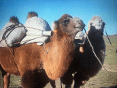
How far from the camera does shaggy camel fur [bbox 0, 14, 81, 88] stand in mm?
1446

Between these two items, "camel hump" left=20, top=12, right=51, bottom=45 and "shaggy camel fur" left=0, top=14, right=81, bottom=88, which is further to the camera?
"camel hump" left=20, top=12, right=51, bottom=45

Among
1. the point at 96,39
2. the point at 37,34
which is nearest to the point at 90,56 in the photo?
the point at 96,39

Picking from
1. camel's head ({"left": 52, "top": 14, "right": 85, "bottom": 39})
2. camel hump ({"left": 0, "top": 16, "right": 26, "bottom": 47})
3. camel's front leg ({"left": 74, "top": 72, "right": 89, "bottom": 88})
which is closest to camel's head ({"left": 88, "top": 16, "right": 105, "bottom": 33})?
camel's head ({"left": 52, "top": 14, "right": 85, "bottom": 39})

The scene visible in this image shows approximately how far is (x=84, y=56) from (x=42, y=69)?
1236mm

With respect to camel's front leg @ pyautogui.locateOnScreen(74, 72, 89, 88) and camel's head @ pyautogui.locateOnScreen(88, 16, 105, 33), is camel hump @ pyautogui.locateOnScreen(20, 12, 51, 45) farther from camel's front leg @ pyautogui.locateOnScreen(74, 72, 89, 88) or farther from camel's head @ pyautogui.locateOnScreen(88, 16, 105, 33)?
camel's front leg @ pyautogui.locateOnScreen(74, 72, 89, 88)

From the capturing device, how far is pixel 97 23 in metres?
1.87

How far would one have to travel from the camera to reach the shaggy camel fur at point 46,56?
1.45 meters

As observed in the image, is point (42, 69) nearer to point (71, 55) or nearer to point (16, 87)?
point (71, 55)

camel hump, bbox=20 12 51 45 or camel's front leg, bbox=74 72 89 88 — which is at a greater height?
camel hump, bbox=20 12 51 45

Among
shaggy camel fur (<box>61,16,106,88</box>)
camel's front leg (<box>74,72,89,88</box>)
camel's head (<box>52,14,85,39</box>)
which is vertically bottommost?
camel's front leg (<box>74,72,89,88</box>)

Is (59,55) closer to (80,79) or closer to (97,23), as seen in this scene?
(97,23)

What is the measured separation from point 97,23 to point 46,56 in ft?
4.79

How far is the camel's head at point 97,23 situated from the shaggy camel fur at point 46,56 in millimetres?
793

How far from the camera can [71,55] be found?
1.51m
